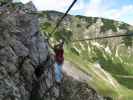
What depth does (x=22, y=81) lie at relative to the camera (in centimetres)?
4112

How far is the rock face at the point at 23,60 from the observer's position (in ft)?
129

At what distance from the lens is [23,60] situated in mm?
42906

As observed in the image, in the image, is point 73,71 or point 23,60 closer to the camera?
point 23,60

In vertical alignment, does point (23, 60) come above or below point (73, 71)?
above

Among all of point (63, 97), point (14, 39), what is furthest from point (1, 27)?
point (63, 97)

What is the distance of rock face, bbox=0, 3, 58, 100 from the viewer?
39344mm

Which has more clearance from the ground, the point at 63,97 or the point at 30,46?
the point at 30,46

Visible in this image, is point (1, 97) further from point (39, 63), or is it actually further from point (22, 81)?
point (39, 63)

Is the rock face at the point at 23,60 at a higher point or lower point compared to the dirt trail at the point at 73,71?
higher

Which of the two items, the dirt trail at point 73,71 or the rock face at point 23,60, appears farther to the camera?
the dirt trail at point 73,71

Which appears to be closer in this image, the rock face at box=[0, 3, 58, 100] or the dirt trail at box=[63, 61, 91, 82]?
the rock face at box=[0, 3, 58, 100]

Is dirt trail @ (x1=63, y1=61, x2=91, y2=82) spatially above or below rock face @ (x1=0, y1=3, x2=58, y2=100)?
below

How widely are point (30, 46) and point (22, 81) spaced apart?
6215 millimetres

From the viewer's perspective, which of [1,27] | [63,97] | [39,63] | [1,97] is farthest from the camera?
Result: [63,97]
